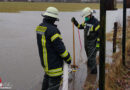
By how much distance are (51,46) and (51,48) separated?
3 cm

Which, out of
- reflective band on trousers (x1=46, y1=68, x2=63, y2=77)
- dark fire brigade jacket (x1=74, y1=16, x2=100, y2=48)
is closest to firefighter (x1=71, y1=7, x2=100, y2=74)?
dark fire brigade jacket (x1=74, y1=16, x2=100, y2=48)

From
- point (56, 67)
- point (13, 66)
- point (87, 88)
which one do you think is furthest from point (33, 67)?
point (56, 67)

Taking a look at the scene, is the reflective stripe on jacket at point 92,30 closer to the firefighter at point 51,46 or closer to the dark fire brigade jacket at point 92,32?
the dark fire brigade jacket at point 92,32

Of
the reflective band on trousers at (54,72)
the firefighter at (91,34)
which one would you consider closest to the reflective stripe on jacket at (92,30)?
Result: the firefighter at (91,34)

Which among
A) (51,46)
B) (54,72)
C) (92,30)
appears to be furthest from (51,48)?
(92,30)

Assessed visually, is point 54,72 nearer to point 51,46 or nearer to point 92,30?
point 51,46

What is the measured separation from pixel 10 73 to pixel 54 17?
304 cm

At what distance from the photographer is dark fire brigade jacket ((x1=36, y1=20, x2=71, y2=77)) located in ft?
9.86

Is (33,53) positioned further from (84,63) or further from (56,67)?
(56,67)

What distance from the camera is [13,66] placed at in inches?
237

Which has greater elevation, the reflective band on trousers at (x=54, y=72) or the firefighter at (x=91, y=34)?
the firefighter at (x=91, y=34)

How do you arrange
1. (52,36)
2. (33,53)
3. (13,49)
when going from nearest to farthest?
(52,36)
(33,53)
(13,49)

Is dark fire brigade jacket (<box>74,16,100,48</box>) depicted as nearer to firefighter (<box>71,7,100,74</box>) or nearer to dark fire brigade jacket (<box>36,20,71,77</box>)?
firefighter (<box>71,7,100,74</box>)

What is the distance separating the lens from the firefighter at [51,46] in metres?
3.01
